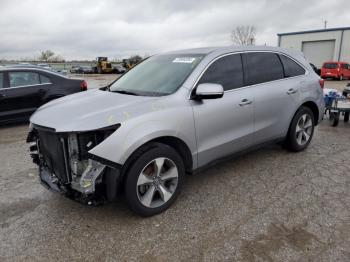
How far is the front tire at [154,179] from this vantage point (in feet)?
9.37

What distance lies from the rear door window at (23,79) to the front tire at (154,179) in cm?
576

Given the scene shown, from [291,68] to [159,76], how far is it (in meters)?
2.20

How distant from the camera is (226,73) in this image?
147 inches

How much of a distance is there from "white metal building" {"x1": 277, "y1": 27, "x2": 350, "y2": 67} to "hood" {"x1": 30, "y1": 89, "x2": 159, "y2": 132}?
118 feet

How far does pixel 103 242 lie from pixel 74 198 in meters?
0.50

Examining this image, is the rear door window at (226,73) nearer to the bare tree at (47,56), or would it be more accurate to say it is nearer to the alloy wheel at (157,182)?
the alloy wheel at (157,182)

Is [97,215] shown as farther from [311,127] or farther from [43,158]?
[311,127]

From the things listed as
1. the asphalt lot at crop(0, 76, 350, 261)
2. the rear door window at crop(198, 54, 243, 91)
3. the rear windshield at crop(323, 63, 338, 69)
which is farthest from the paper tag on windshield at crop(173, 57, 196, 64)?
the rear windshield at crop(323, 63, 338, 69)

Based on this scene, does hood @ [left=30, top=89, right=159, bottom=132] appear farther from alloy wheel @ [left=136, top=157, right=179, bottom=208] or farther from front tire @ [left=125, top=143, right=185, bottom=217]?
alloy wheel @ [left=136, top=157, right=179, bottom=208]

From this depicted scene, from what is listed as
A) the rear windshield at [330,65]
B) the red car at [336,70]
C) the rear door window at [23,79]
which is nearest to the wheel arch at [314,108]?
the rear door window at [23,79]

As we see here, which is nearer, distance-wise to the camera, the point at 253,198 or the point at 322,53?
the point at 253,198

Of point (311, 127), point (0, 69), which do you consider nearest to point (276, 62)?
point (311, 127)

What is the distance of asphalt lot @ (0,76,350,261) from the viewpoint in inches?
102

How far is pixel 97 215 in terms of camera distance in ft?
10.5
